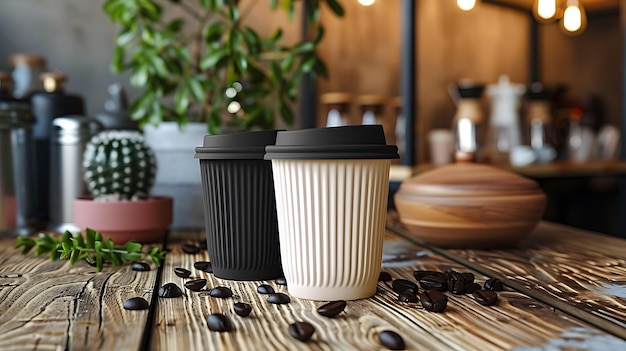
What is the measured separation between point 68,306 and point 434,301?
15.0 inches

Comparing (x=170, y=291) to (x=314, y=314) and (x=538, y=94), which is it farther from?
(x=538, y=94)

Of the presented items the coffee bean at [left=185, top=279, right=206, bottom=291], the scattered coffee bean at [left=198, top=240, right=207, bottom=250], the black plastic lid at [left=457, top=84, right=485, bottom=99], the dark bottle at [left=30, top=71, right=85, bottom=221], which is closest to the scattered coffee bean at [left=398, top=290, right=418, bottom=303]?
the coffee bean at [left=185, top=279, right=206, bottom=291]

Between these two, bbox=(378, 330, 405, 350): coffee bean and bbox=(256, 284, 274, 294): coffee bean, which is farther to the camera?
bbox=(256, 284, 274, 294): coffee bean

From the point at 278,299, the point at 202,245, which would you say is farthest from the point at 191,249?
the point at 278,299

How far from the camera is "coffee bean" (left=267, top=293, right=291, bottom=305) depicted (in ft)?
2.10

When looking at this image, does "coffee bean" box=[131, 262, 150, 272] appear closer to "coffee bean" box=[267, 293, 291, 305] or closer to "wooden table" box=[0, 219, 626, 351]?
"wooden table" box=[0, 219, 626, 351]

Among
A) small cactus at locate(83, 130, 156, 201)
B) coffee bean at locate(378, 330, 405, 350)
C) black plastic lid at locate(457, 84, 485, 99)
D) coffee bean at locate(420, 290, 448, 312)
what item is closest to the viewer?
coffee bean at locate(378, 330, 405, 350)

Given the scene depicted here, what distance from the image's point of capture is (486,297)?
0.64 metres

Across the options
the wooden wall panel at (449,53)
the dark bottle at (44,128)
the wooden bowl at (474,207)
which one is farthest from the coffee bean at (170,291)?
the wooden wall panel at (449,53)

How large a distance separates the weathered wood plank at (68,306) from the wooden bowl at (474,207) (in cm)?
44

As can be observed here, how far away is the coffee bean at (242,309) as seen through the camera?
0.59 metres

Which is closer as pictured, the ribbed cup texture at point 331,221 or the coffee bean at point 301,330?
the coffee bean at point 301,330

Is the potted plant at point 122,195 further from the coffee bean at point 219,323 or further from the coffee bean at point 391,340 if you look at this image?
the coffee bean at point 391,340

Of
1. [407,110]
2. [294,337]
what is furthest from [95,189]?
[407,110]
